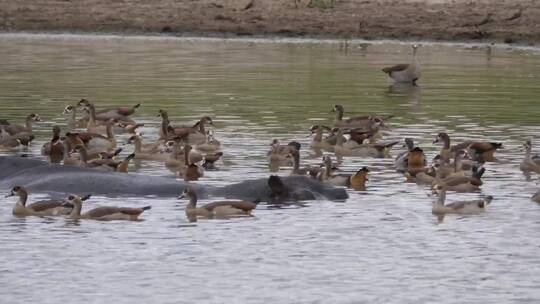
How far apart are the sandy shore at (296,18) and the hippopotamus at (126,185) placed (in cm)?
1941

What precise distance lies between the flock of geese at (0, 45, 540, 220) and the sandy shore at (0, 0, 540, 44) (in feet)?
46.0

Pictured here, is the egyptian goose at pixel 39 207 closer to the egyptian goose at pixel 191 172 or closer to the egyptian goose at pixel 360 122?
the egyptian goose at pixel 191 172

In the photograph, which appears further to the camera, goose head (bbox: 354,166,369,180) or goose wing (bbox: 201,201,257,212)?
goose head (bbox: 354,166,369,180)

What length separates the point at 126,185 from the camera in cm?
1482

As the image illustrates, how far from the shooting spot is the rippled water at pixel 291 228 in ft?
36.0

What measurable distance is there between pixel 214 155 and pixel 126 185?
220cm

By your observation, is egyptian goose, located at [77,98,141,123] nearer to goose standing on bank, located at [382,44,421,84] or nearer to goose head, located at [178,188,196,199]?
goose head, located at [178,188,196,199]

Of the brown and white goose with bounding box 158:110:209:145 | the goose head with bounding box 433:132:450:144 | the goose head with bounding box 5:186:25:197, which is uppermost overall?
the goose head with bounding box 433:132:450:144

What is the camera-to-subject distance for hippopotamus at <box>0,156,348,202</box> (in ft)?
47.1

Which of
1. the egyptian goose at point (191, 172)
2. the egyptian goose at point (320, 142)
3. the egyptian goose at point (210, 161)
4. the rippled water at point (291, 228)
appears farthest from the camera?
the egyptian goose at point (320, 142)

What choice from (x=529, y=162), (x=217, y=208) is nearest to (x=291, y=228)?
(x=217, y=208)

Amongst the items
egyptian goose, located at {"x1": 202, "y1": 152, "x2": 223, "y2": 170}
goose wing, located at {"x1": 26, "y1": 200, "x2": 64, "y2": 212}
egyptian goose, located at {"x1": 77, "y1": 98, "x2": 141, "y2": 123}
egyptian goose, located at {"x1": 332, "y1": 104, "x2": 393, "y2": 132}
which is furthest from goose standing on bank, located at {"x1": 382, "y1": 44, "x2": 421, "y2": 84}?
goose wing, located at {"x1": 26, "y1": 200, "x2": 64, "y2": 212}

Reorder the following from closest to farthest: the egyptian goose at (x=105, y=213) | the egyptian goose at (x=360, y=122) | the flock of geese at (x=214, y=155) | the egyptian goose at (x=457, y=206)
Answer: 1. the egyptian goose at (x=105, y=213)
2. the flock of geese at (x=214, y=155)
3. the egyptian goose at (x=457, y=206)
4. the egyptian goose at (x=360, y=122)

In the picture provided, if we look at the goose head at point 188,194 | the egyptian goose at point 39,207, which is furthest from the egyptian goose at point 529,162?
the egyptian goose at point 39,207
